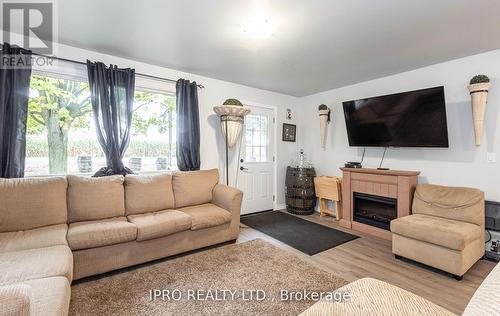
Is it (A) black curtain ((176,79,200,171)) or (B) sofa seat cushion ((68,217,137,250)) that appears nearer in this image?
(B) sofa seat cushion ((68,217,137,250))

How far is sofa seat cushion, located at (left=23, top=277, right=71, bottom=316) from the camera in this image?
113 centimetres

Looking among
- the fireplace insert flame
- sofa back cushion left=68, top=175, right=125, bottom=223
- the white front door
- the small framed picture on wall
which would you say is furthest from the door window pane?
sofa back cushion left=68, top=175, right=125, bottom=223

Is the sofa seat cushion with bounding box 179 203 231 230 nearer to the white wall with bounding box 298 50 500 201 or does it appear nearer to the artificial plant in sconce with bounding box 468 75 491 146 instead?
the white wall with bounding box 298 50 500 201

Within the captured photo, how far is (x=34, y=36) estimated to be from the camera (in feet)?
8.07

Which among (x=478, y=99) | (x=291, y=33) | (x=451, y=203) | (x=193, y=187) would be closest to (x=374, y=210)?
(x=451, y=203)

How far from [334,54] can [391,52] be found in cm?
65

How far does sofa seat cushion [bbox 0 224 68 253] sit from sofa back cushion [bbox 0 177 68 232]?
0.31ft

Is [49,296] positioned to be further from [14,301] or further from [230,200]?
[230,200]

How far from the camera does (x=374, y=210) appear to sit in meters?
3.62

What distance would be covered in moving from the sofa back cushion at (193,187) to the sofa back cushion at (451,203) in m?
2.66

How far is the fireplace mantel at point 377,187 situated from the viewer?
303cm

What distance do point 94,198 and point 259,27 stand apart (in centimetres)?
240

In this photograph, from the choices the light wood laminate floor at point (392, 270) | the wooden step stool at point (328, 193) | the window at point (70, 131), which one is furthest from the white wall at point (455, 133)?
the window at point (70, 131)

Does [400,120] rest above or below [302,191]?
above
